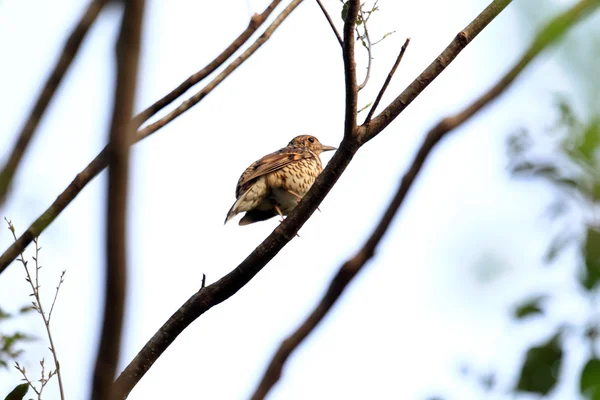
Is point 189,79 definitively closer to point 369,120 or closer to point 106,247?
point 369,120

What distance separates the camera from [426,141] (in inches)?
60.4

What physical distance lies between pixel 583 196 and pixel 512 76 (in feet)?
0.88

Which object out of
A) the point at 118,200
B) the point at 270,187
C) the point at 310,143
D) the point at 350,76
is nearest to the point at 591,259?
the point at 118,200

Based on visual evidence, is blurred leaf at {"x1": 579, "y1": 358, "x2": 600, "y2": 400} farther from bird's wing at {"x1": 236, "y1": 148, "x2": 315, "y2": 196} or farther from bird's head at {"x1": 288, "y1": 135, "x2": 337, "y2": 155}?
bird's head at {"x1": 288, "y1": 135, "x2": 337, "y2": 155}

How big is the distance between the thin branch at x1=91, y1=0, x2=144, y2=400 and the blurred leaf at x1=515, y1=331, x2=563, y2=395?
0.92 m

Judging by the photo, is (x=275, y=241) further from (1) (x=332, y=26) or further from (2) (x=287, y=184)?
(2) (x=287, y=184)

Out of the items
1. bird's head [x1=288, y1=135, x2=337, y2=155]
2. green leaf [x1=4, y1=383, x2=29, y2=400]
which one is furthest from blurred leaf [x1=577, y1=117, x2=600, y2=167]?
bird's head [x1=288, y1=135, x2=337, y2=155]

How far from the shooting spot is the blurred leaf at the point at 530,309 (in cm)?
170

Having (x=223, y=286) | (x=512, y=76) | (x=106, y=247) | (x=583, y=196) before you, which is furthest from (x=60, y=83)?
(x=223, y=286)

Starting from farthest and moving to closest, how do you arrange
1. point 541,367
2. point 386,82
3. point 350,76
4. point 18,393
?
1. point 350,76
2. point 386,82
3. point 18,393
4. point 541,367

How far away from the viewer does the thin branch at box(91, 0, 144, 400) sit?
1164 millimetres

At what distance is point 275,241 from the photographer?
4488 millimetres

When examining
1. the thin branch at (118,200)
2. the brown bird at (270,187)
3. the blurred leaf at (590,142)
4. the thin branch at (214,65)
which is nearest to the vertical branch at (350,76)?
the thin branch at (214,65)

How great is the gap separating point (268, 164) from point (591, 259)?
7.40 metres
